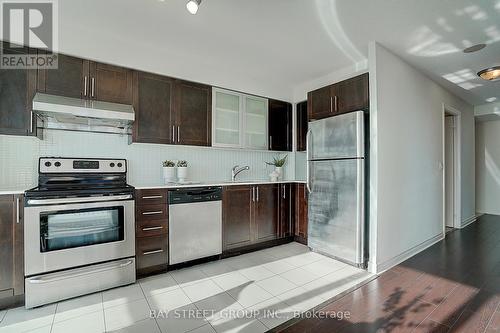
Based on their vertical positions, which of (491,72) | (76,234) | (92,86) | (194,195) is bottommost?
(76,234)

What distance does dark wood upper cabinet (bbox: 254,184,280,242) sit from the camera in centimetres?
347

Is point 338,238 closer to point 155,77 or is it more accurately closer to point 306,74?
point 306,74

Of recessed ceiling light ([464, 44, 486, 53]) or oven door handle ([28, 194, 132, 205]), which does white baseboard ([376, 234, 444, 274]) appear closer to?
recessed ceiling light ([464, 44, 486, 53])

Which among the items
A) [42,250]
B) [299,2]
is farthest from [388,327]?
[42,250]

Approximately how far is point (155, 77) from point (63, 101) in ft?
3.26

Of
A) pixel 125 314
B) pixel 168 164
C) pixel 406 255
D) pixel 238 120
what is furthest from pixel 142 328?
pixel 406 255

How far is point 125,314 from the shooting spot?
1.92 metres

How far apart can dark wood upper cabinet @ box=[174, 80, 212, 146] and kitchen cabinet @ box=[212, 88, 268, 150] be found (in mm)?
94

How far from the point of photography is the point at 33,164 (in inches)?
97.2

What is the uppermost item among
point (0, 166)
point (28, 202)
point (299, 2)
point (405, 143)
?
point (299, 2)

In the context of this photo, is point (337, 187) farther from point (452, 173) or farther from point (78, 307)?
point (452, 173)

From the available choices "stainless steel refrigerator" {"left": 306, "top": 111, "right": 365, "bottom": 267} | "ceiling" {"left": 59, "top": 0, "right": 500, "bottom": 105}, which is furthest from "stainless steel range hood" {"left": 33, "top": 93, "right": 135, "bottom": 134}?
"stainless steel refrigerator" {"left": 306, "top": 111, "right": 365, "bottom": 267}

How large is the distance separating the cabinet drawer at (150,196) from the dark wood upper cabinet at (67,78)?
117 cm

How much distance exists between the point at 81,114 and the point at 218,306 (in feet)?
7.13
